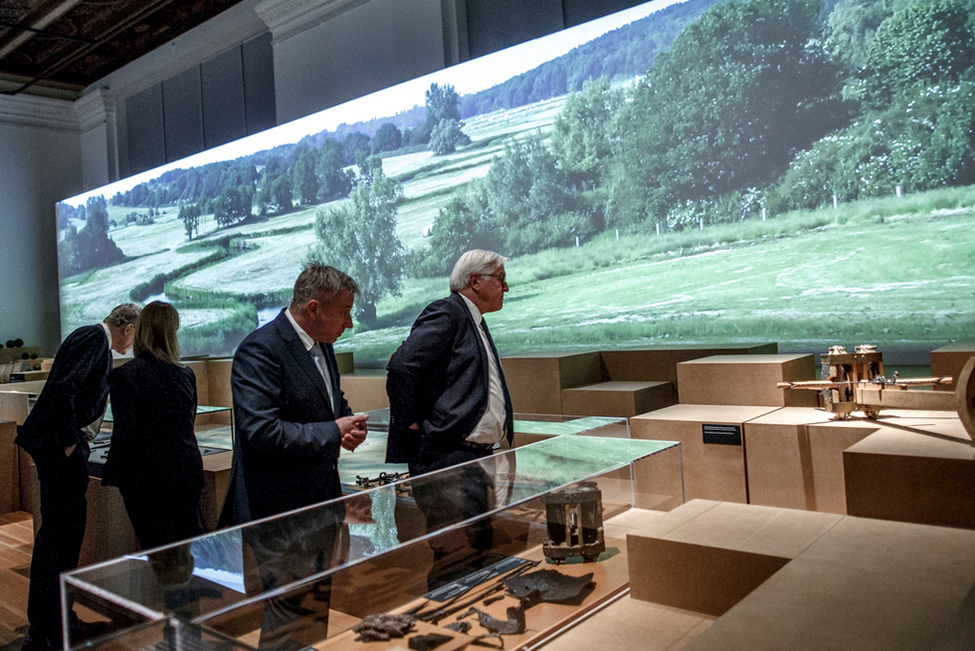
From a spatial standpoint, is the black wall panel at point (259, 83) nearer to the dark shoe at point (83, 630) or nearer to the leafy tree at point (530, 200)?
the leafy tree at point (530, 200)

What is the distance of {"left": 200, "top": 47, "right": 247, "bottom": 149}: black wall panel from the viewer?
8547 mm

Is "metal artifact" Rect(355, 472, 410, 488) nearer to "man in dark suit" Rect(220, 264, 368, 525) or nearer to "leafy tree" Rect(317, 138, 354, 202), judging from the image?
"man in dark suit" Rect(220, 264, 368, 525)

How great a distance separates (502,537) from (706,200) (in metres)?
3.67

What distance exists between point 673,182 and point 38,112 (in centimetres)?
1025

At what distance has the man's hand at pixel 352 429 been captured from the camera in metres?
2.06

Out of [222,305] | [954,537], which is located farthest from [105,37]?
[954,537]

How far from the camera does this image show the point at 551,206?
5562 millimetres

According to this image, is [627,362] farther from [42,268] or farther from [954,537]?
[42,268]

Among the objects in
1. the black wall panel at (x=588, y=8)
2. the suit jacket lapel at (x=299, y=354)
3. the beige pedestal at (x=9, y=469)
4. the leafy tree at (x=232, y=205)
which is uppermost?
the black wall panel at (x=588, y=8)

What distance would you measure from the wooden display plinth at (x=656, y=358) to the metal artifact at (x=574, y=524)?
2477mm

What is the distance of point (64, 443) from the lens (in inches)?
116

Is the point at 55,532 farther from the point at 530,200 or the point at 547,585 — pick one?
the point at 530,200

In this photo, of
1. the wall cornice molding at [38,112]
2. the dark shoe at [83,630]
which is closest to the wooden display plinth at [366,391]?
the dark shoe at [83,630]

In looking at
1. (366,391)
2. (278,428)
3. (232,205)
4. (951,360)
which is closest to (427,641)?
(278,428)
